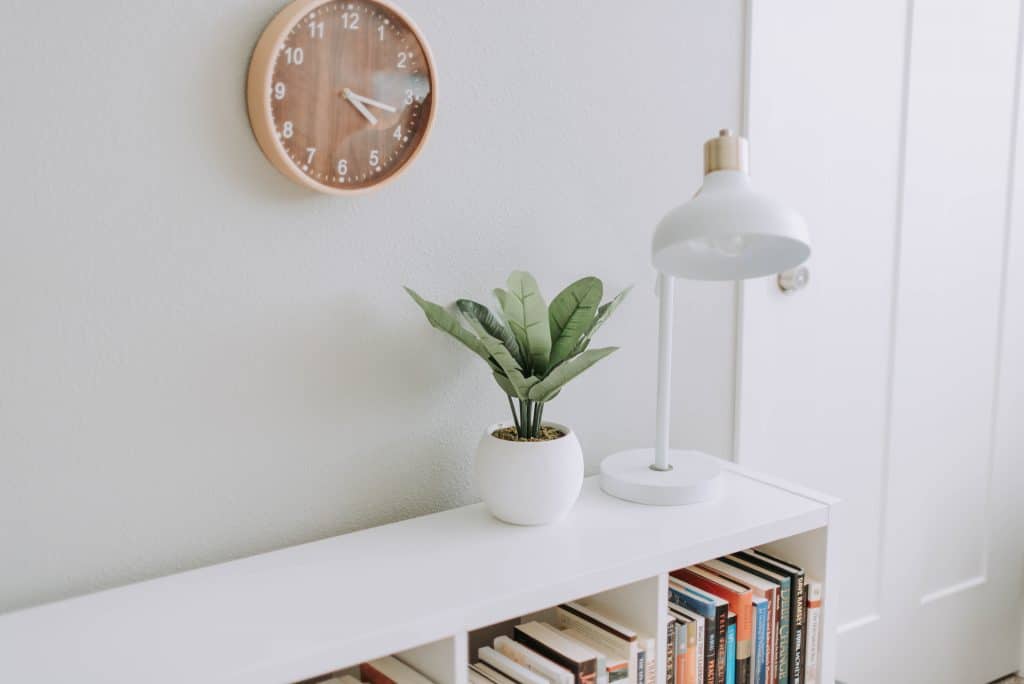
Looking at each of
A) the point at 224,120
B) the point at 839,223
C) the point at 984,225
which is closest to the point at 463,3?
the point at 224,120

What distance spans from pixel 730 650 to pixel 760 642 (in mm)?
54

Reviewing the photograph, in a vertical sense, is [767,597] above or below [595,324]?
below

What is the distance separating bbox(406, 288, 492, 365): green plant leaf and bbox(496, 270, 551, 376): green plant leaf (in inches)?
2.2

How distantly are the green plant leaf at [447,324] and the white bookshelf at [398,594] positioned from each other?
26 cm

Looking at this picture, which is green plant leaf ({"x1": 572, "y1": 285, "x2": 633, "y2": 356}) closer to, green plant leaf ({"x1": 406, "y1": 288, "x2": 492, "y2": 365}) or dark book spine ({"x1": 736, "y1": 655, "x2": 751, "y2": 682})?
green plant leaf ({"x1": 406, "y1": 288, "x2": 492, "y2": 365})

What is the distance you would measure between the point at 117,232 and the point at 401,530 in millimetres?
547

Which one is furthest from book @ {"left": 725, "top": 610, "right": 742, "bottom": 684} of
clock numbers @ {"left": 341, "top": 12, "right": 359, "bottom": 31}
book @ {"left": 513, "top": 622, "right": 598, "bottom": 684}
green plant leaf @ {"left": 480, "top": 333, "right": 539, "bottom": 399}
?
clock numbers @ {"left": 341, "top": 12, "right": 359, "bottom": 31}

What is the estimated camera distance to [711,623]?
1.31 m

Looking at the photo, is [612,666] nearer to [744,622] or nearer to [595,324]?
Answer: [744,622]

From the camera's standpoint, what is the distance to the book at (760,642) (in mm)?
1348

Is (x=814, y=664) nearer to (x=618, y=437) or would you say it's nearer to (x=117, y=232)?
(x=618, y=437)

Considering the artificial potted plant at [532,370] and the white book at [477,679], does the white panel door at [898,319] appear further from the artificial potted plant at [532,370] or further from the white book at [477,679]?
the white book at [477,679]

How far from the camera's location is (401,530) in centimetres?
130

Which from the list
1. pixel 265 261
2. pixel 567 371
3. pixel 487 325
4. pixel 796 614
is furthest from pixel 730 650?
pixel 265 261
